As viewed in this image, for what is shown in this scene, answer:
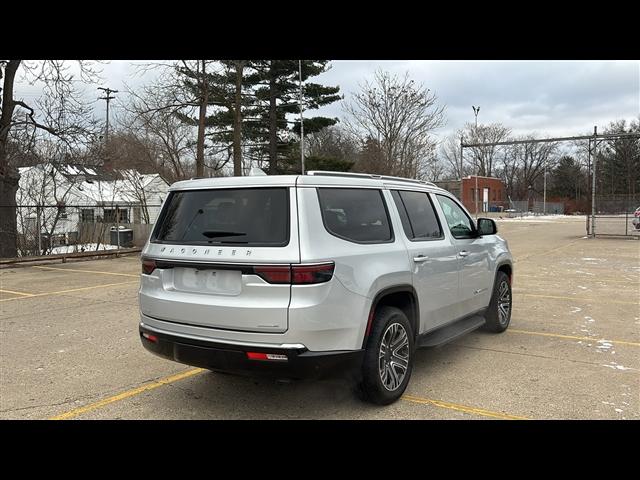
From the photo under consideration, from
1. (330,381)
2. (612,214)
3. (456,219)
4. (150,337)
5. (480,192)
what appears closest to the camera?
(150,337)

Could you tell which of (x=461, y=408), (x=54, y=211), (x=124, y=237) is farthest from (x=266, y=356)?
(x=124, y=237)

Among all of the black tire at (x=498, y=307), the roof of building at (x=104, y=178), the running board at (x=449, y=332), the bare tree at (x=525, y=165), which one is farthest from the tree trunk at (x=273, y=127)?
the bare tree at (x=525, y=165)

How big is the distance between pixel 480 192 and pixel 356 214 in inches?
2829

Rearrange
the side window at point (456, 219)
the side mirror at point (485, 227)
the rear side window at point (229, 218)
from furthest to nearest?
the side mirror at point (485, 227)
the side window at point (456, 219)
the rear side window at point (229, 218)

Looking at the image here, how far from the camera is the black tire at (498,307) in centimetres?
629

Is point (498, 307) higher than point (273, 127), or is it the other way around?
point (273, 127)

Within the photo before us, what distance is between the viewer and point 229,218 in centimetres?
382

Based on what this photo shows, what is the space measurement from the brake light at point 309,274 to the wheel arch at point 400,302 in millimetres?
568

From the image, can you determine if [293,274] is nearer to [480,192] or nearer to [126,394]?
[126,394]

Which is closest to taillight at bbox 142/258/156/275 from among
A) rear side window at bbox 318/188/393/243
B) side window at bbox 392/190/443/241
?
rear side window at bbox 318/188/393/243

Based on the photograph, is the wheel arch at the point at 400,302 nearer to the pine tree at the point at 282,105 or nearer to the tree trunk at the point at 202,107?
the tree trunk at the point at 202,107
